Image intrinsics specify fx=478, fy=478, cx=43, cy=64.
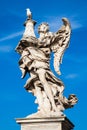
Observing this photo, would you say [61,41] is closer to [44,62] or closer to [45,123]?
[44,62]

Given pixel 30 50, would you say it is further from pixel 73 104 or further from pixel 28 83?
pixel 73 104

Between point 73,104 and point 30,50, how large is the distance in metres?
2.57

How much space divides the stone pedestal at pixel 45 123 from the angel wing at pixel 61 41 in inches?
96.8

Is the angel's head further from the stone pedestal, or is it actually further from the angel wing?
the stone pedestal


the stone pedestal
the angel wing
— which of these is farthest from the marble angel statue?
the stone pedestal

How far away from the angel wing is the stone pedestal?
2.46m

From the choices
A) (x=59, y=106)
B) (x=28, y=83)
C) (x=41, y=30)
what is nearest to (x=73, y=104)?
(x=59, y=106)

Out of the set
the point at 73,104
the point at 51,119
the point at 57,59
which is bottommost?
the point at 51,119

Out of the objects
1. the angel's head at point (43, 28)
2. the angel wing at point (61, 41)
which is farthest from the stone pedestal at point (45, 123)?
the angel's head at point (43, 28)

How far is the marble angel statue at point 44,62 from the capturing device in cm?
1731

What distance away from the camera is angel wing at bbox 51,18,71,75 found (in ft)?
59.0

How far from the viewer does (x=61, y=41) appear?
1812cm

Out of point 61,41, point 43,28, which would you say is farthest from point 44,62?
point 43,28

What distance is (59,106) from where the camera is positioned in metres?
17.3
